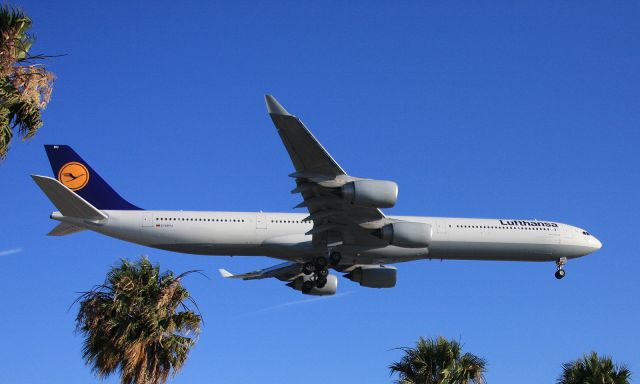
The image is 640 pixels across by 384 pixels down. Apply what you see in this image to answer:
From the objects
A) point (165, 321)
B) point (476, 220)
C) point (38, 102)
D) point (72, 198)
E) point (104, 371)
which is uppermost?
point (476, 220)

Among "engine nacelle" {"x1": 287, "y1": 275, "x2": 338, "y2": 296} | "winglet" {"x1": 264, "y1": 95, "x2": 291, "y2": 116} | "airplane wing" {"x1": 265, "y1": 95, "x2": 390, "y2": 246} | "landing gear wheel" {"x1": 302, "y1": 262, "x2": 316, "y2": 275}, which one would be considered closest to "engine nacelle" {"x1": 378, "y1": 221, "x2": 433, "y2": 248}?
"airplane wing" {"x1": 265, "y1": 95, "x2": 390, "y2": 246}

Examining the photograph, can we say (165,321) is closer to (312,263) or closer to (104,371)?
(104,371)

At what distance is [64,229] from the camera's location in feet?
91.8

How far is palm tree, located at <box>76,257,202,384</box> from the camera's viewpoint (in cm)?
2109

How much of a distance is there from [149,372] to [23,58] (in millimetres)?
9827

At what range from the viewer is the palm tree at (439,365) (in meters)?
24.9

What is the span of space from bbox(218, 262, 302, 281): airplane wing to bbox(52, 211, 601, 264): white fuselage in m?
2.56

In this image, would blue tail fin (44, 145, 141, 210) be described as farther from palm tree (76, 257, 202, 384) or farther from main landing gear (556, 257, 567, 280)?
main landing gear (556, 257, 567, 280)

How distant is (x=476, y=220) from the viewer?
30.1m

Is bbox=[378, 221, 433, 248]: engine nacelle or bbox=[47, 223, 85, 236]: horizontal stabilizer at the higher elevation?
bbox=[378, 221, 433, 248]: engine nacelle

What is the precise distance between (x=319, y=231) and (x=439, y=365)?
253 inches

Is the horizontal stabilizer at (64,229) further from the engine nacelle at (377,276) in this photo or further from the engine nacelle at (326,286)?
the engine nacelle at (377,276)

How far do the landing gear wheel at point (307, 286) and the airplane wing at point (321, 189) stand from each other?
2.57 m

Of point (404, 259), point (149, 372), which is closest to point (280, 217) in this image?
point (404, 259)
